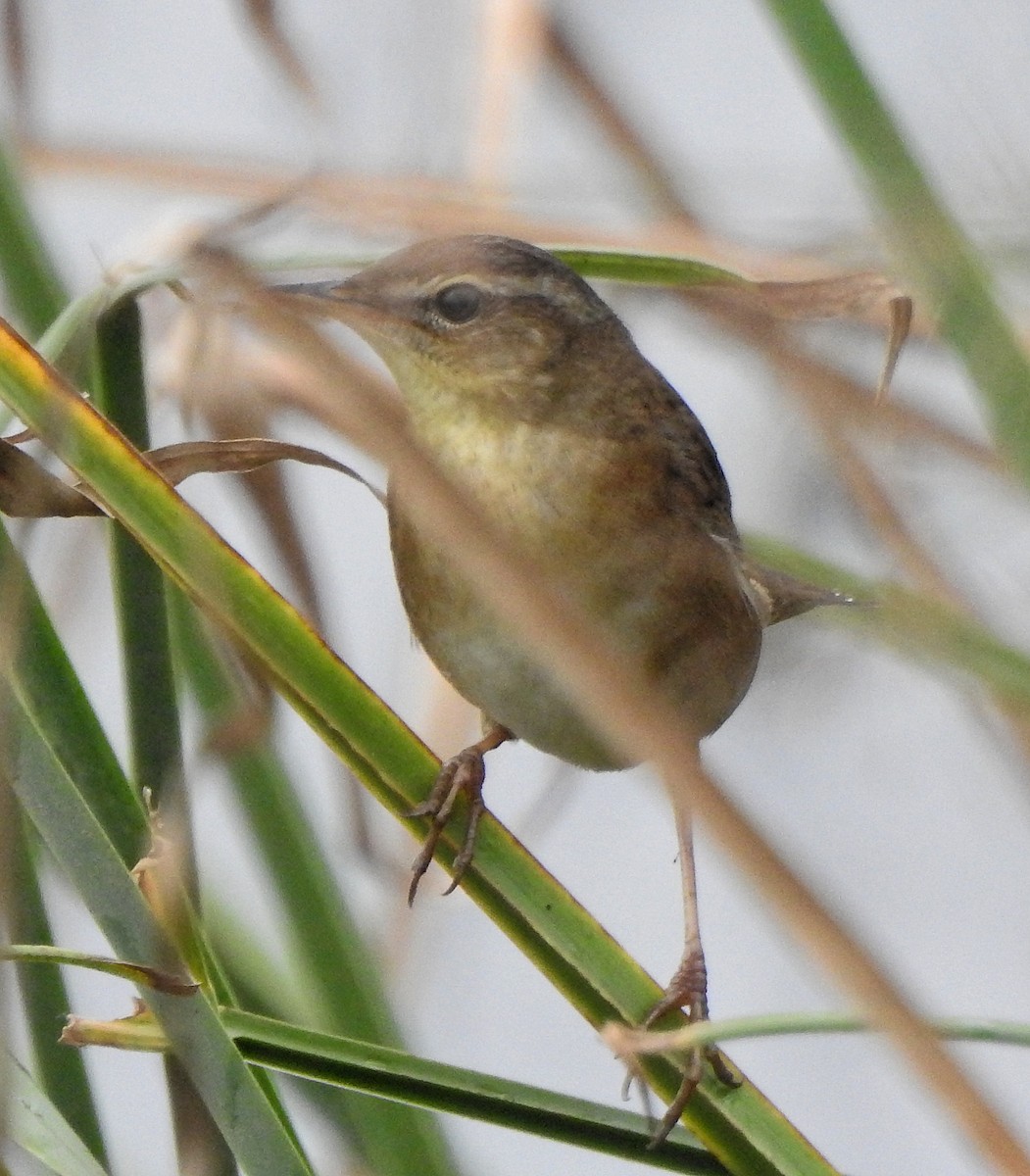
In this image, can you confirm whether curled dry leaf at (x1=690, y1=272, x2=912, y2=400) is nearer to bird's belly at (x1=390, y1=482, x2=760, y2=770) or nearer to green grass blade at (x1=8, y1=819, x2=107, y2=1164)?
bird's belly at (x1=390, y1=482, x2=760, y2=770)

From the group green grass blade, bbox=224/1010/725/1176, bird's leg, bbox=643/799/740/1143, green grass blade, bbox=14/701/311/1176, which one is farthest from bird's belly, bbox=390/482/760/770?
green grass blade, bbox=14/701/311/1176

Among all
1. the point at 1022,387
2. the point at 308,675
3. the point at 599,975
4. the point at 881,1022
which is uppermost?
the point at 1022,387

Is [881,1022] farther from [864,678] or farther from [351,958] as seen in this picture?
[864,678]

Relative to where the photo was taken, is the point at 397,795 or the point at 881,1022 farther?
the point at 397,795

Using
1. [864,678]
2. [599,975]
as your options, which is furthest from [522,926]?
[864,678]

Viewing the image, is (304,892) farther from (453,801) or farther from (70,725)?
(70,725)

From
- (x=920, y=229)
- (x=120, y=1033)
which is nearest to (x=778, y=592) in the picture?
(x=920, y=229)

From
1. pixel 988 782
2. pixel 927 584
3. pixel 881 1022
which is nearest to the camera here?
pixel 881 1022

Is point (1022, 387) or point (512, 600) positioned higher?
point (1022, 387)
